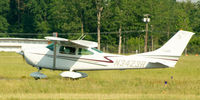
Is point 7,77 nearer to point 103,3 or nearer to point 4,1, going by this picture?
point 103,3

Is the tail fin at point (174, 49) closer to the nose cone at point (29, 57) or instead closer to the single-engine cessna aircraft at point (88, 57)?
the single-engine cessna aircraft at point (88, 57)

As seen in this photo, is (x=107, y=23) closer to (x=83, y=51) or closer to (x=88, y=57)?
(x=83, y=51)

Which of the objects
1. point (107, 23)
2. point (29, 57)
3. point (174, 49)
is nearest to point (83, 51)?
point (29, 57)

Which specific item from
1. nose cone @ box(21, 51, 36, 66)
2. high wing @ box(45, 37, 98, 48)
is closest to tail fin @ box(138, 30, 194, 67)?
high wing @ box(45, 37, 98, 48)

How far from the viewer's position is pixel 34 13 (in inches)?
3442

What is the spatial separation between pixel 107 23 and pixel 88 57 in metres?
47.4

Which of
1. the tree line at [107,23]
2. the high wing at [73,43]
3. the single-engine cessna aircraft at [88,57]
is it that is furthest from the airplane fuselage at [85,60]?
the tree line at [107,23]

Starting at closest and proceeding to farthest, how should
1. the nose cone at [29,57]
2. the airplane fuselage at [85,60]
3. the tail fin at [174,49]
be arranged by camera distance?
the tail fin at [174,49] → the airplane fuselage at [85,60] → the nose cone at [29,57]

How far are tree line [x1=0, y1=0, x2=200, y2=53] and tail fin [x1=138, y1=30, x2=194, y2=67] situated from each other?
1515 inches

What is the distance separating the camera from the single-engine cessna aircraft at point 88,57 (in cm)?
1730

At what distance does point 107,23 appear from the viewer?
6512 cm

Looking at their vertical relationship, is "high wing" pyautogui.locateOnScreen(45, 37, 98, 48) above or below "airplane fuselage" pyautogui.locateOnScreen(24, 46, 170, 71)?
above

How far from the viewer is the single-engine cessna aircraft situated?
17.3m

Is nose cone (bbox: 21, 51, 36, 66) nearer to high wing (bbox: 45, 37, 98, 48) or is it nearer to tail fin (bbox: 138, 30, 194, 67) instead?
high wing (bbox: 45, 37, 98, 48)
